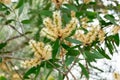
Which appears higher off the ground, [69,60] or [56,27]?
[56,27]

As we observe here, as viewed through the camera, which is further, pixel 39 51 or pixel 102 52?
pixel 102 52

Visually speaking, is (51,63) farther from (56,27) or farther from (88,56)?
(56,27)

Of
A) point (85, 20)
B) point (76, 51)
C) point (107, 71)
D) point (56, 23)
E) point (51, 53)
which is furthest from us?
point (107, 71)

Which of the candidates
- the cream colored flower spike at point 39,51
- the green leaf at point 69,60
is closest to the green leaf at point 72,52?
the green leaf at point 69,60

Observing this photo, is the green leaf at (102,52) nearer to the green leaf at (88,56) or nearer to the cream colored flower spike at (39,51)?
the green leaf at (88,56)

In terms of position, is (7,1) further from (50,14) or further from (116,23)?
(116,23)

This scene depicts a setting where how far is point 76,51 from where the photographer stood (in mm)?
1410

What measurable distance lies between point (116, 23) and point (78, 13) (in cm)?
17

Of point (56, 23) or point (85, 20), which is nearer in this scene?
point (56, 23)

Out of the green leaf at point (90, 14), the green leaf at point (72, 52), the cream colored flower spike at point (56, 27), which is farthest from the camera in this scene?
the green leaf at point (90, 14)

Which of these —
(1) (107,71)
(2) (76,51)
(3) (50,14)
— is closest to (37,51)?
(2) (76,51)

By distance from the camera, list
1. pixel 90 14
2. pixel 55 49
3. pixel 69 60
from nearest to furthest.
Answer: pixel 55 49 < pixel 69 60 < pixel 90 14

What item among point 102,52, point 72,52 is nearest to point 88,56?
point 72,52

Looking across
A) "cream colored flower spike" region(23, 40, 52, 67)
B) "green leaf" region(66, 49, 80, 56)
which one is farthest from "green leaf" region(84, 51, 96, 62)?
"cream colored flower spike" region(23, 40, 52, 67)
